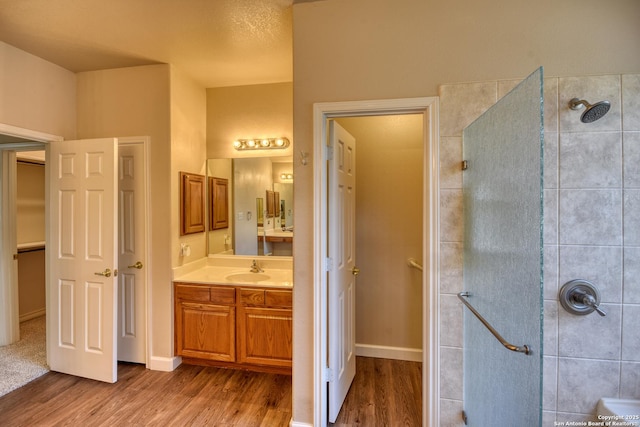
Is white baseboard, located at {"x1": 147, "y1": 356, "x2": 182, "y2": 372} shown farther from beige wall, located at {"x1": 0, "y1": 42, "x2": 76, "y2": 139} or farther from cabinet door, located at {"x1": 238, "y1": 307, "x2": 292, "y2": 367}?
beige wall, located at {"x1": 0, "y1": 42, "x2": 76, "y2": 139}

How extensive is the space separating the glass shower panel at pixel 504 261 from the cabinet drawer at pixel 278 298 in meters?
1.36

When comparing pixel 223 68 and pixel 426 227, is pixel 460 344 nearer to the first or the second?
pixel 426 227

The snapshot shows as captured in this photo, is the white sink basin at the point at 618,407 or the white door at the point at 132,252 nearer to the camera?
the white sink basin at the point at 618,407

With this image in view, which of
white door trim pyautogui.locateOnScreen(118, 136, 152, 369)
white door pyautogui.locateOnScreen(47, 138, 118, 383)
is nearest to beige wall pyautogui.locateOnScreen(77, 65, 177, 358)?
white door trim pyautogui.locateOnScreen(118, 136, 152, 369)

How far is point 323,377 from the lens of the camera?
6.14 ft

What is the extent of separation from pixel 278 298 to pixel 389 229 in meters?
1.22

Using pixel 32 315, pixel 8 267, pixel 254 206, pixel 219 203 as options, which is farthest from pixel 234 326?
Result: pixel 32 315

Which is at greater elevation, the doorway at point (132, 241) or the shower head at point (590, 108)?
the shower head at point (590, 108)

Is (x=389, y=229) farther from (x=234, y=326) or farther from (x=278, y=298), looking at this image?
(x=234, y=326)

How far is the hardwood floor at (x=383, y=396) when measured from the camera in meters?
2.07

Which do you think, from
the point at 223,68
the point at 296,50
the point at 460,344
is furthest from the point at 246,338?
the point at 223,68

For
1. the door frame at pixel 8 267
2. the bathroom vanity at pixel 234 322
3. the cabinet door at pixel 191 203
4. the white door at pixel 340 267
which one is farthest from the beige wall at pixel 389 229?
the door frame at pixel 8 267

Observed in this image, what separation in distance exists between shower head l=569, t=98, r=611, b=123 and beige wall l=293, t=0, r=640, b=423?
21 cm

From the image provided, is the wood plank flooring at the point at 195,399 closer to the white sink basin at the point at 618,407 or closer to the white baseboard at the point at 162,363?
the white baseboard at the point at 162,363
